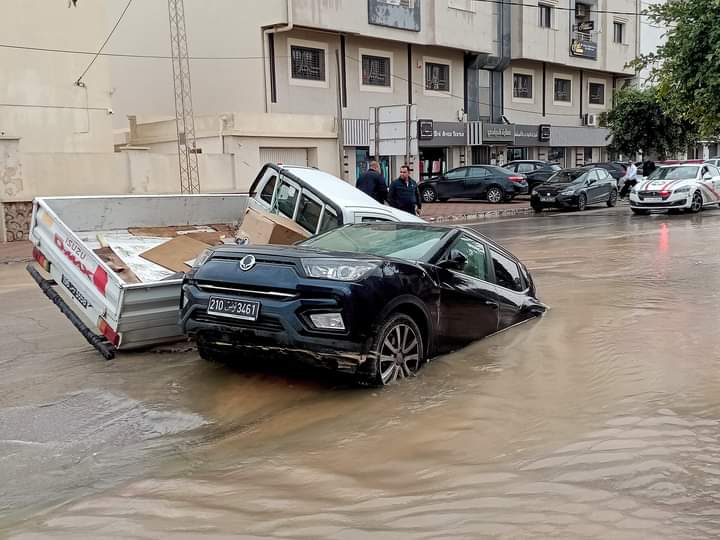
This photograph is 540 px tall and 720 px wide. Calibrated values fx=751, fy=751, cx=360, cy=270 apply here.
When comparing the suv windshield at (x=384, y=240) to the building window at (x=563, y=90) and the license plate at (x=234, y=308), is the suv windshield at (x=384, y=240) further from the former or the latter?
the building window at (x=563, y=90)

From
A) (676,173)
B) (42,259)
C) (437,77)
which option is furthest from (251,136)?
(42,259)

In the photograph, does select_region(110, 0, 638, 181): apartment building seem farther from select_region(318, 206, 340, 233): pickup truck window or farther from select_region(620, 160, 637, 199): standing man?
select_region(318, 206, 340, 233): pickup truck window

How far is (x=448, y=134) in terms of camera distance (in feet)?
106

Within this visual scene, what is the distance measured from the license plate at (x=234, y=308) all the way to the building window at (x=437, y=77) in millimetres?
27912

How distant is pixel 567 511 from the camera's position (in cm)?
367

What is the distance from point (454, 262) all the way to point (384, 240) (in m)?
0.66

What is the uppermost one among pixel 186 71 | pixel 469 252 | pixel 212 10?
pixel 212 10

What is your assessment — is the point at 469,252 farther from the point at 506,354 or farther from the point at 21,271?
the point at 21,271

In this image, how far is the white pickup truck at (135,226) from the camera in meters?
6.49

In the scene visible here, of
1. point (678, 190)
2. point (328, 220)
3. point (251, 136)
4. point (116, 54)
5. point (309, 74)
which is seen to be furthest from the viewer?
point (116, 54)

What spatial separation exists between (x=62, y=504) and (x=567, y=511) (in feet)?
8.45

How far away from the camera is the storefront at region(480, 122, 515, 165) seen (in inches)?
1339

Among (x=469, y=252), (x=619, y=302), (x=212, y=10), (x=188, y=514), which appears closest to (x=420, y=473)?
(x=188, y=514)

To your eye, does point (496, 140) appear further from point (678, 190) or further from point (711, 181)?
point (678, 190)
